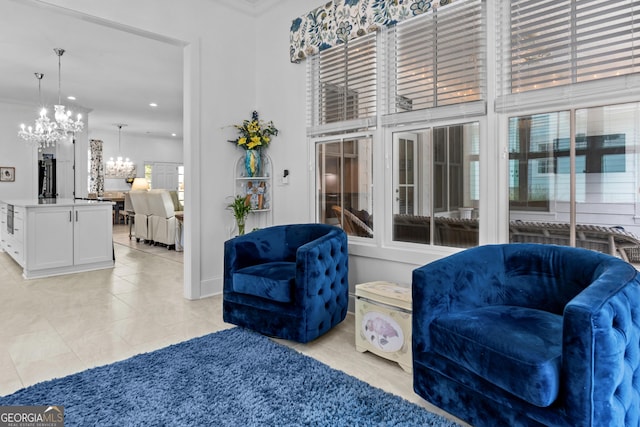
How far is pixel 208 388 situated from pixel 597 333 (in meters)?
1.80

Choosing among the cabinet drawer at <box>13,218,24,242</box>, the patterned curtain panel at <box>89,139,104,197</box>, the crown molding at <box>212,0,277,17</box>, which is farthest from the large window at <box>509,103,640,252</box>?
the patterned curtain panel at <box>89,139,104,197</box>

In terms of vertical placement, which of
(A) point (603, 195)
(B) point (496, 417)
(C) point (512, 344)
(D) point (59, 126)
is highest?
(D) point (59, 126)

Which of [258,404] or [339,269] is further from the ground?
[339,269]

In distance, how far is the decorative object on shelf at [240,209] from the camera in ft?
12.7

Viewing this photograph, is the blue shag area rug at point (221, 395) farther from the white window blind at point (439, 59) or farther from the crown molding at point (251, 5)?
the crown molding at point (251, 5)

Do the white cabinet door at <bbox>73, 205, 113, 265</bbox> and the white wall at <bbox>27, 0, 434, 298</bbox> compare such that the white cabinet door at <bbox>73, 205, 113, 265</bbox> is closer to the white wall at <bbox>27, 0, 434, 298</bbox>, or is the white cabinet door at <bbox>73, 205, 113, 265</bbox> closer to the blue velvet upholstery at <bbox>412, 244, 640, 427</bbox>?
the white wall at <bbox>27, 0, 434, 298</bbox>

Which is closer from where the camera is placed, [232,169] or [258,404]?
[258,404]

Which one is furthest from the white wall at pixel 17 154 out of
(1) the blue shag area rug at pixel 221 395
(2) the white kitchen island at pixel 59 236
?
(1) the blue shag area rug at pixel 221 395

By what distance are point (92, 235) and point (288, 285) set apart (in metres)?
4.02

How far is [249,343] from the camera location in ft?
8.71

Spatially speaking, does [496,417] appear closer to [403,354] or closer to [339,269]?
[403,354]

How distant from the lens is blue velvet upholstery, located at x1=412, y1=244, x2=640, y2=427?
4.23ft

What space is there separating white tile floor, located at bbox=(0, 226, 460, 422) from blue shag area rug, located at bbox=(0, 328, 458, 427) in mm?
150

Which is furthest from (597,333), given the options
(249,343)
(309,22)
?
(309,22)
